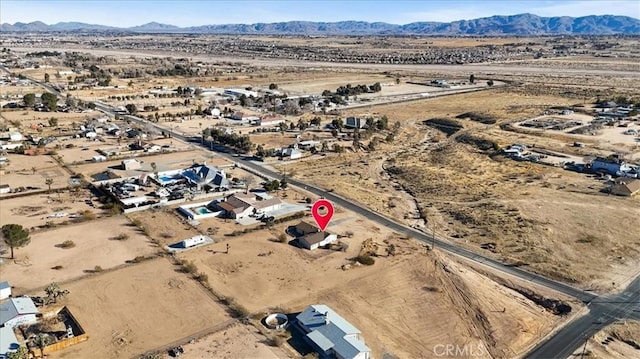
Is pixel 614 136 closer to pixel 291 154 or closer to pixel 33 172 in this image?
pixel 291 154

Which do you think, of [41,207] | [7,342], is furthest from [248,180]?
[7,342]

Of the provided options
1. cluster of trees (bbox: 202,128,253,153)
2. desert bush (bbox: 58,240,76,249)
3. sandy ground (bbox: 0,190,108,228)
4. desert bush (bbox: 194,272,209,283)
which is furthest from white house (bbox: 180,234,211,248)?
cluster of trees (bbox: 202,128,253,153)

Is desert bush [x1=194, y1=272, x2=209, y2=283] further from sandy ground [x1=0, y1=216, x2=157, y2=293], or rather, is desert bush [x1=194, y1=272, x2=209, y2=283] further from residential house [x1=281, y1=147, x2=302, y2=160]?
residential house [x1=281, y1=147, x2=302, y2=160]

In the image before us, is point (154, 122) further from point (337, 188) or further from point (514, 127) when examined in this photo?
point (514, 127)

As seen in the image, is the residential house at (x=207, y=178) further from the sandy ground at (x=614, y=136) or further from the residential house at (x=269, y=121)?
the sandy ground at (x=614, y=136)

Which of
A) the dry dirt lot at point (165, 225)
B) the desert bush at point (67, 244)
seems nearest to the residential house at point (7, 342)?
the desert bush at point (67, 244)

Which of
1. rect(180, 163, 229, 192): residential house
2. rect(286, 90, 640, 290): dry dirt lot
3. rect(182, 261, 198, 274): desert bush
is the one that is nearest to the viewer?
rect(182, 261, 198, 274): desert bush

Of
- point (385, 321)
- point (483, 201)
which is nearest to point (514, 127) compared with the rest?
point (483, 201)

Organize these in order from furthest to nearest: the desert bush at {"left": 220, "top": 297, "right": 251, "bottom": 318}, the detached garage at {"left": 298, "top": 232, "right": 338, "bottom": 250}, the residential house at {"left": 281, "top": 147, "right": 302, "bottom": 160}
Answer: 1. the residential house at {"left": 281, "top": 147, "right": 302, "bottom": 160}
2. the detached garage at {"left": 298, "top": 232, "right": 338, "bottom": 250}
3. the desert bush at {"left": 220, "top": 297, "right": 251, "bottom": 318}
